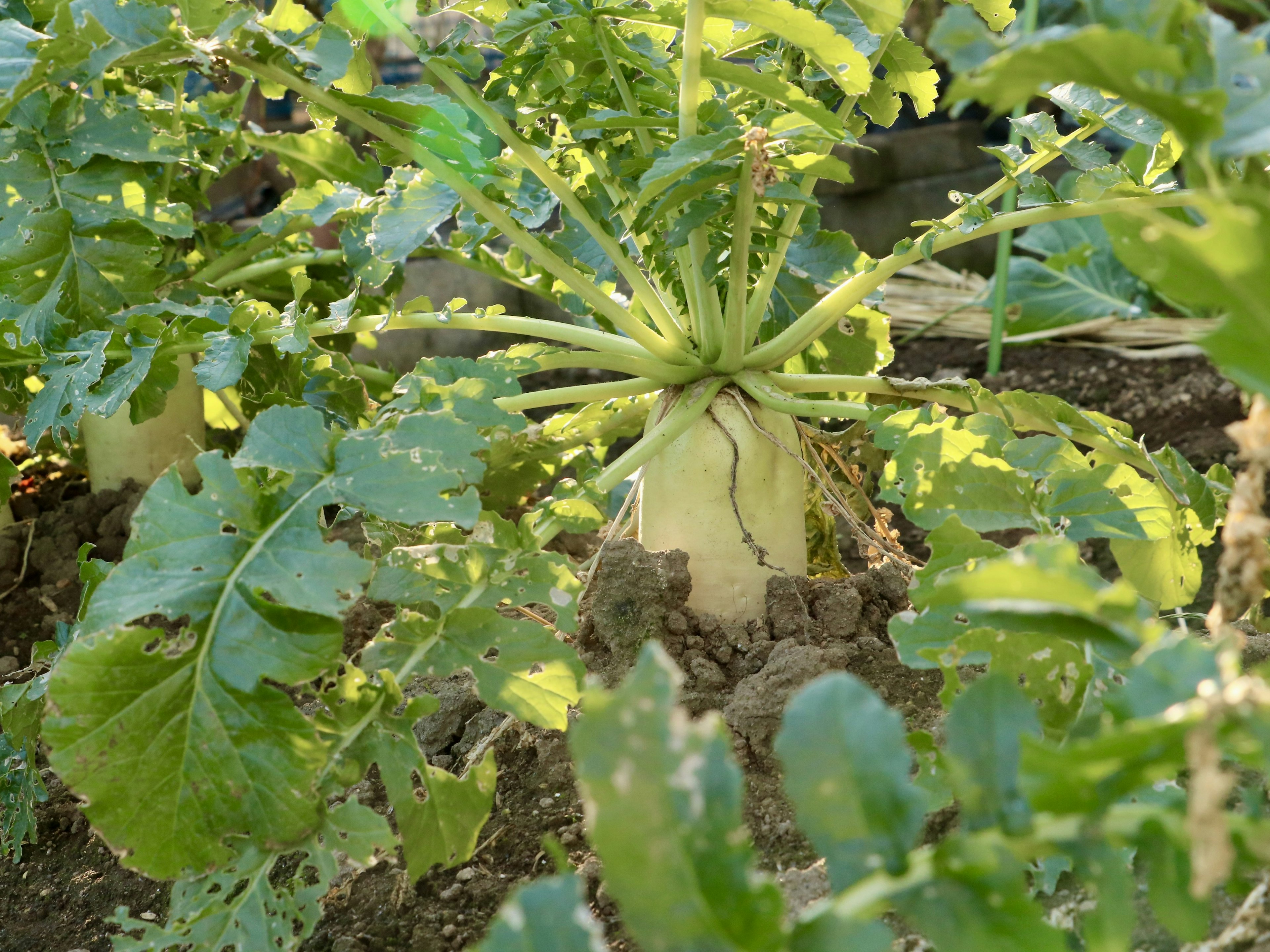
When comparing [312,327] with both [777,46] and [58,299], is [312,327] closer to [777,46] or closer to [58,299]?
[58,299]

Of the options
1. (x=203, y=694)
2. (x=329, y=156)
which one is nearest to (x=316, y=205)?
(x=329, y=156)

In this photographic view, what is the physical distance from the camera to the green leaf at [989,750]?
1.59ft

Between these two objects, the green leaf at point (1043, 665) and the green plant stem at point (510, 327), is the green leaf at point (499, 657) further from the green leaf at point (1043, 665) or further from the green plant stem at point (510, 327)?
the green plant stem at point (510, 327)

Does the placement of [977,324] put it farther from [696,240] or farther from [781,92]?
[781,92]

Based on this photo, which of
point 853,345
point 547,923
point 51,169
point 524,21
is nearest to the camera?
point 547,923

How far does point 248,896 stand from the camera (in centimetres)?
80

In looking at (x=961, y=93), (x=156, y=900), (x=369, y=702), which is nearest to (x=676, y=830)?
(x=961, y=93)

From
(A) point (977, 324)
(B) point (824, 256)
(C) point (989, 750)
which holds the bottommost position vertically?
(A) point (977, 324)

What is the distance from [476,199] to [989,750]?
909mm

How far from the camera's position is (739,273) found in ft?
3.91

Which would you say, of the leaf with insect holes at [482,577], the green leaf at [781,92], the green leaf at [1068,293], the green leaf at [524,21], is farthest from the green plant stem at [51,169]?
the green leaf at [1068,293]

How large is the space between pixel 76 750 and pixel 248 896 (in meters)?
0.17

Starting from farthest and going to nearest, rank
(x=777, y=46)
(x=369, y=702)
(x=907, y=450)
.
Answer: (x=777, y=46) < (x=907, y=450) < (x=369, y=702)

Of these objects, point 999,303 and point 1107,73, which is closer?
point 1107,73
